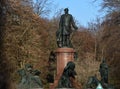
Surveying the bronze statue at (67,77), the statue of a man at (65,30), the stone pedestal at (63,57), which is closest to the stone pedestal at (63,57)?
the stone pedestal at (63,57)

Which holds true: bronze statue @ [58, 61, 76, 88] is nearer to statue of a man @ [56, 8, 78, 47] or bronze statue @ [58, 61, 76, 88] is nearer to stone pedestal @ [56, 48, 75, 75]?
stone pedestal @ [56, 48, 75, 75]

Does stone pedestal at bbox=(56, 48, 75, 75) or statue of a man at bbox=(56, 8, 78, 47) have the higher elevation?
statue of a man at bbox=(56, 8, 78, 47)

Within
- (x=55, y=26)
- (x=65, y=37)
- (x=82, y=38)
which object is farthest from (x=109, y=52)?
(x=82, y=38)

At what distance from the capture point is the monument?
77.7ft

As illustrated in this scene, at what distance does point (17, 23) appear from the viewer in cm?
4309

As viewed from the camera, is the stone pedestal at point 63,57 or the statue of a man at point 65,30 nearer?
the stone pedestal at point 63,57

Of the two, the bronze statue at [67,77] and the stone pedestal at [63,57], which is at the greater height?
the stone pedestal at [63,57]

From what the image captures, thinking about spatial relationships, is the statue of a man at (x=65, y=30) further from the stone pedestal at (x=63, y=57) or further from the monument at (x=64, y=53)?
the stone pedestal at (x=63, y=57)

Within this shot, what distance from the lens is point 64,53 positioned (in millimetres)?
25109

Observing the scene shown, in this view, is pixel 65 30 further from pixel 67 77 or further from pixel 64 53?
pixel 67 77

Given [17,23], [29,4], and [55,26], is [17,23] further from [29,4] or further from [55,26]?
[55,26]

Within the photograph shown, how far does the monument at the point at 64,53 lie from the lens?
2367cm

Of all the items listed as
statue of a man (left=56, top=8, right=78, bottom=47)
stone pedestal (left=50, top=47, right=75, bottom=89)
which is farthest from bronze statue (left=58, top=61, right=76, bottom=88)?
statue of a man (left=56, top=8, right=78, bottom=47)

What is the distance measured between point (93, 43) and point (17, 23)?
1137 inches
